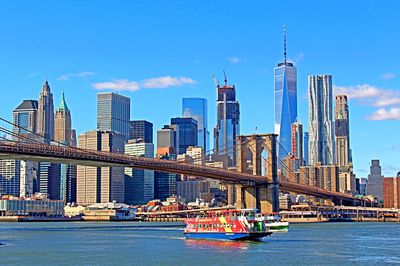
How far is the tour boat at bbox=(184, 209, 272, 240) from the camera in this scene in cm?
5125

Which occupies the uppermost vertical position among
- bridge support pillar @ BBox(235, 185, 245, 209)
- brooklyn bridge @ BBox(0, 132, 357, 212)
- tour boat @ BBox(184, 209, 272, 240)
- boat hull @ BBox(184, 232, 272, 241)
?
brooklyn bridge @ BBox(0, 132, 357, 212)

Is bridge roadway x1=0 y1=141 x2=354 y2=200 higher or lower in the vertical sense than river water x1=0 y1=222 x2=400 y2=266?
higher

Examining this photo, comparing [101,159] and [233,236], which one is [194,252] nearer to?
[233,236]

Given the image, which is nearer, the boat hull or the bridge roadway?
the boat hull

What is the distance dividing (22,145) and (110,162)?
11710 mm

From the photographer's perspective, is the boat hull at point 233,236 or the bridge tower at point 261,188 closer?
the boat hull at point 233,236

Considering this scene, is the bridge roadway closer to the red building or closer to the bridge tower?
the bridge tower

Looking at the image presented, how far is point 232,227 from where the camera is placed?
2032 inches

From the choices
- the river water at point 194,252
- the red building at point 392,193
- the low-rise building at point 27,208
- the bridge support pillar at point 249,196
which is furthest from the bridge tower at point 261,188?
the red building at point 392,193

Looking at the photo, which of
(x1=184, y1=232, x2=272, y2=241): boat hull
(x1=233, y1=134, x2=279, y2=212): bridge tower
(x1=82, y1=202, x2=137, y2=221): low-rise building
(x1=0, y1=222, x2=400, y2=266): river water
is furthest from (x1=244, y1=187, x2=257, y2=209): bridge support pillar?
(x1=82, y1=202, x2=137, y2=221): low-rise building

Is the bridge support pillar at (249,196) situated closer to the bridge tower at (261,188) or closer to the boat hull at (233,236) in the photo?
the bridge tower at (261,188)

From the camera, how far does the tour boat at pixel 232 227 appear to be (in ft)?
168

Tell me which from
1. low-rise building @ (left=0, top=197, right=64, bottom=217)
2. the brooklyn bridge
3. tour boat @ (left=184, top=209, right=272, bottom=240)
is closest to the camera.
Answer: tour boat @ (left=184, top=209, right=272, bottom=240)

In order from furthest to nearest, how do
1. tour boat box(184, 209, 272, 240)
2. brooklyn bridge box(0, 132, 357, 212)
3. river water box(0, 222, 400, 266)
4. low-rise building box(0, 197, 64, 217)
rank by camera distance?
low-rise building box(0, 197, 64, 217) < brooklyn bridge box(0, 132, 357, 212) < tour boat box(184, 209, 272, 240) < river water box(0, 222, 400, 266)
